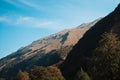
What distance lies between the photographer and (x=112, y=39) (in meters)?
73.5

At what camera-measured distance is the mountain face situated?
16557 centimetres

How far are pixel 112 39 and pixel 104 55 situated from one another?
21.8 feet

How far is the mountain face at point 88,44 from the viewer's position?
543ft

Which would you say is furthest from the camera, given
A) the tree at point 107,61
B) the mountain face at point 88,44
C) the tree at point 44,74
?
the mountain face at point 88,44

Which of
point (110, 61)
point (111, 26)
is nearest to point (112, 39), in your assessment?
point (110, 61)

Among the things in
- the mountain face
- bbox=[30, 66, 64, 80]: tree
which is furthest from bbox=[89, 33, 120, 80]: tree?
the mountain face

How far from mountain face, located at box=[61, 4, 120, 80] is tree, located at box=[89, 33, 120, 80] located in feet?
278

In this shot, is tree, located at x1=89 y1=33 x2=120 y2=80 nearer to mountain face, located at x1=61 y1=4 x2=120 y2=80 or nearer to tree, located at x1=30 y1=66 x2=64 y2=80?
tree, located at x1=30 y1=66 x2=64 y2=80

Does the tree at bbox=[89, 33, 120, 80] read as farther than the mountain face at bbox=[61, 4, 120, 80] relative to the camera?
No

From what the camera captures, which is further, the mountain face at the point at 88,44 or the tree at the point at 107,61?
the mountain face at the point at 88,44

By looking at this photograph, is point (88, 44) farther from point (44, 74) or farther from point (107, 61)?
point (107, 61)

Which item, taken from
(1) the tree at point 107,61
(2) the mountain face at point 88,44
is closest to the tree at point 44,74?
(2) the mountain face at point 88,44

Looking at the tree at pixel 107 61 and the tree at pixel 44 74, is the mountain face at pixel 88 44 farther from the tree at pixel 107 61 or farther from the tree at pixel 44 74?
the tree at pixel 107 61

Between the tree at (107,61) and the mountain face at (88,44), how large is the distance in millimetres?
84765
